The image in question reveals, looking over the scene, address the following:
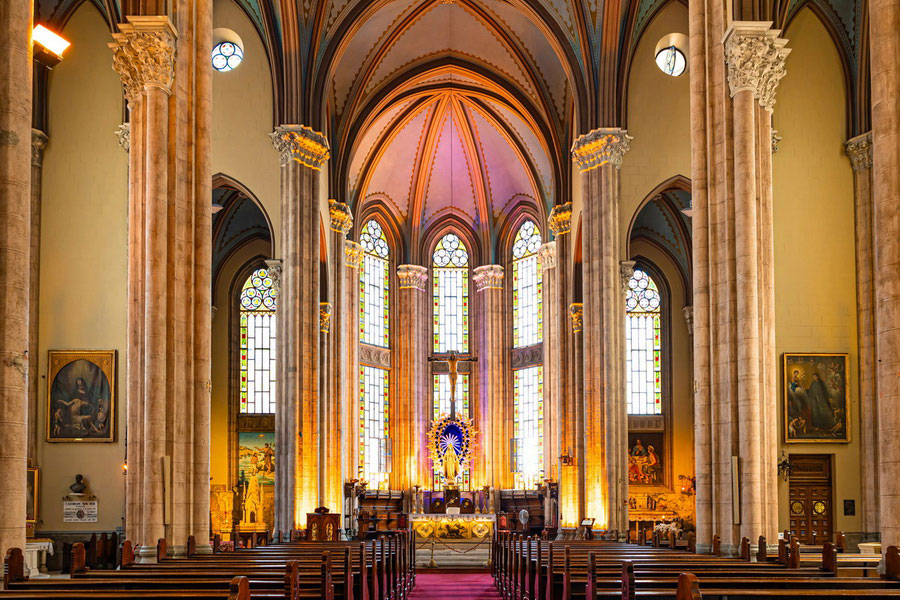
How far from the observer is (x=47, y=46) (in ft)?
65.2

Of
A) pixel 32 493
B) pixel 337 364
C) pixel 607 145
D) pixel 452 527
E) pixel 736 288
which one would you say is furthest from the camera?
pixel 337 364

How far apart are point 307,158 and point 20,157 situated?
1937cm

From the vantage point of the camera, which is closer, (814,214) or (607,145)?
(814,214)

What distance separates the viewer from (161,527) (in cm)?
1570

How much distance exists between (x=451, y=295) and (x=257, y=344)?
9759 mm

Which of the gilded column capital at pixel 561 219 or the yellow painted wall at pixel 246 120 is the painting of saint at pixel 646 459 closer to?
the gilded column capital at pixel 561 219

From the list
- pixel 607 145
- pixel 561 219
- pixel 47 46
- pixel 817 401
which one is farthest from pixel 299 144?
pixel 817 401

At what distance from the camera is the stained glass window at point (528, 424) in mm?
42344

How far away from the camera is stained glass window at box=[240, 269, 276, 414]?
127ft

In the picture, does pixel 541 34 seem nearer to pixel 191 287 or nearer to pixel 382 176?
pixel 382 176

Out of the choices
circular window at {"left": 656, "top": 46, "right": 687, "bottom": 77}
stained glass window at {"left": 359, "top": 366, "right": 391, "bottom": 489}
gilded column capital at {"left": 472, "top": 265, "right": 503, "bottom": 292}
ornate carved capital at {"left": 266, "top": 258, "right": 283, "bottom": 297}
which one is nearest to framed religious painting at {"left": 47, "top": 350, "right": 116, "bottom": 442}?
ornate carved capital at {"left": 266, "top": 258, "right": 283, "bottom": 297}

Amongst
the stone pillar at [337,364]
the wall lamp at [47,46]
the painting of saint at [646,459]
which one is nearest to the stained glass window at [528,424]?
the painting of saint at [646,459]

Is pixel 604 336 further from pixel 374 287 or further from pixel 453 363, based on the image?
pixel 374 287

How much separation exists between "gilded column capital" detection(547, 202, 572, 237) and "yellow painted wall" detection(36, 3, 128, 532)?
17037 millimetres
